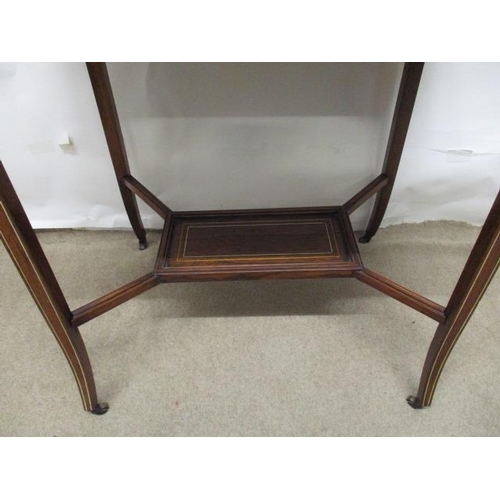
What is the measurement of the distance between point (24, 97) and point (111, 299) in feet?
1.82

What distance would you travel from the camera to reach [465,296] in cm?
67

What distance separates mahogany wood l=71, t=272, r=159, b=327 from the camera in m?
0.76

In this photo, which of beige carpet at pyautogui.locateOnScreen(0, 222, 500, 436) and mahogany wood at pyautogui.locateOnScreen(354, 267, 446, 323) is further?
beige carpet at pyautogui.locateOnScreen(0, 222, 500, 436)

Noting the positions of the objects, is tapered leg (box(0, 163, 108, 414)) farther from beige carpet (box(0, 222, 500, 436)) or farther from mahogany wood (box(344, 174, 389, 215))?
mahogany wood (box(344, 174, 389, 215))

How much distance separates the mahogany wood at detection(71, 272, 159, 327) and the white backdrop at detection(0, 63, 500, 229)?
0.40 meters

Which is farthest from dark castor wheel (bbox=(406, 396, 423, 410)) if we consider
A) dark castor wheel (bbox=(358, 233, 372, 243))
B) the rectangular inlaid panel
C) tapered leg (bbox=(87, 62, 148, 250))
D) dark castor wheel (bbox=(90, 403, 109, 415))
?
tapered leg (bbox=(87, 62, 148, 250))

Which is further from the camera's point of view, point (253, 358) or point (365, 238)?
point (365, 238)

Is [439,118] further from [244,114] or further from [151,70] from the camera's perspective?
[151,70]

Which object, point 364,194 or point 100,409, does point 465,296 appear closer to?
point 364,194

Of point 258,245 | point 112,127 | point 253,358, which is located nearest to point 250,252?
point 258,245

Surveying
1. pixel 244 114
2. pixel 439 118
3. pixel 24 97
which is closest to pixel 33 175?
Answer: pixel 24 97

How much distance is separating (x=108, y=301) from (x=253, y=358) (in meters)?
0.35

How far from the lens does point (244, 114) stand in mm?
1002

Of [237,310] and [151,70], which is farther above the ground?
[151,70]
